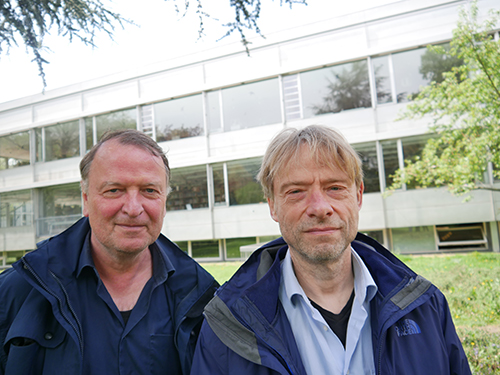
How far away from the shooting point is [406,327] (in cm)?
163

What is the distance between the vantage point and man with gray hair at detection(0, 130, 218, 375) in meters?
1.72

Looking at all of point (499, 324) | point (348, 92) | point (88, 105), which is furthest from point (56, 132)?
point (499, 324)

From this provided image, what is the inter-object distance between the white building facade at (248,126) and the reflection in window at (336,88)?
0.11 feet

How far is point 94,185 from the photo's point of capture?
6.50ft

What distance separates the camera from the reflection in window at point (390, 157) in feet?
36.3

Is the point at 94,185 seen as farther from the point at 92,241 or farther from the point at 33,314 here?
the point at 33,314

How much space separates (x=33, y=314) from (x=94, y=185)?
2.34ft

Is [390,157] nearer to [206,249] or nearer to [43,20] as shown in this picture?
[206,249]

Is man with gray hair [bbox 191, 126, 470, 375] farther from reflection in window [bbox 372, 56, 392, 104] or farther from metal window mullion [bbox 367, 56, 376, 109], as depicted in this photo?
reflection in window [bbox 372, 56, 392, 104]

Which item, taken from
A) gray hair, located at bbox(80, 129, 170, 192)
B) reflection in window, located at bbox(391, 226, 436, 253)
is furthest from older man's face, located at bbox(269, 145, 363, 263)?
reflection in window, located at bbox(391, 226, 436, 253)

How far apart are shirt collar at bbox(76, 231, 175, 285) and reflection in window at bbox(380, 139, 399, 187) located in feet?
33.6

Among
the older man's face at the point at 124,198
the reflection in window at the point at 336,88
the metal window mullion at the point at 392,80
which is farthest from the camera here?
the reflection in window at the point at 336,88

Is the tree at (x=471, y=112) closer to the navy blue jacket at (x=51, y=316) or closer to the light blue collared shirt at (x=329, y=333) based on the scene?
the light blue collared shirt at (x=329, y=333)

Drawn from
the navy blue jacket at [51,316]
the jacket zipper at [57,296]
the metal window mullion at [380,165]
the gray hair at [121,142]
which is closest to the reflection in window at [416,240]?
the metal window mullion at [380,165]
